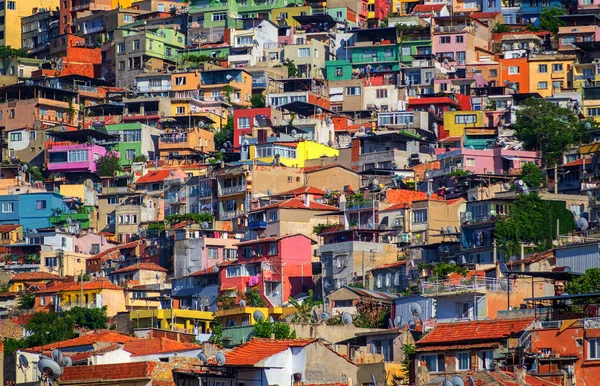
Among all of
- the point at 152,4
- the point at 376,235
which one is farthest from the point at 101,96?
the point at 376,235

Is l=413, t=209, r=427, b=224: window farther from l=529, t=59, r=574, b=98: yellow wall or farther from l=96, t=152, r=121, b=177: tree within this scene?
l=529, t=59, r=574, b=98: yellow wall

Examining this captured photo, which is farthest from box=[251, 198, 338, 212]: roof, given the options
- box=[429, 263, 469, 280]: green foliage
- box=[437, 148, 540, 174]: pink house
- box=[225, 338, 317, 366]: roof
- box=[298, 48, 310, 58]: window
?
box=[298, 48, 310, 58]: window

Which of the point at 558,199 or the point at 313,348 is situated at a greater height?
the point at 558,199

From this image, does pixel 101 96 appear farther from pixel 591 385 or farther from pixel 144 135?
pixel 591 385

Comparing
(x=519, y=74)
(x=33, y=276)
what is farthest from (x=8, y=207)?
(x=519, y=74)

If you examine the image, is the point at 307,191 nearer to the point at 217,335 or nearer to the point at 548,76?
the point at 217,335

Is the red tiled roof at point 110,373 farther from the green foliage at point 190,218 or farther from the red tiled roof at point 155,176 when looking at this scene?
the red tiled roof at point 155,176
